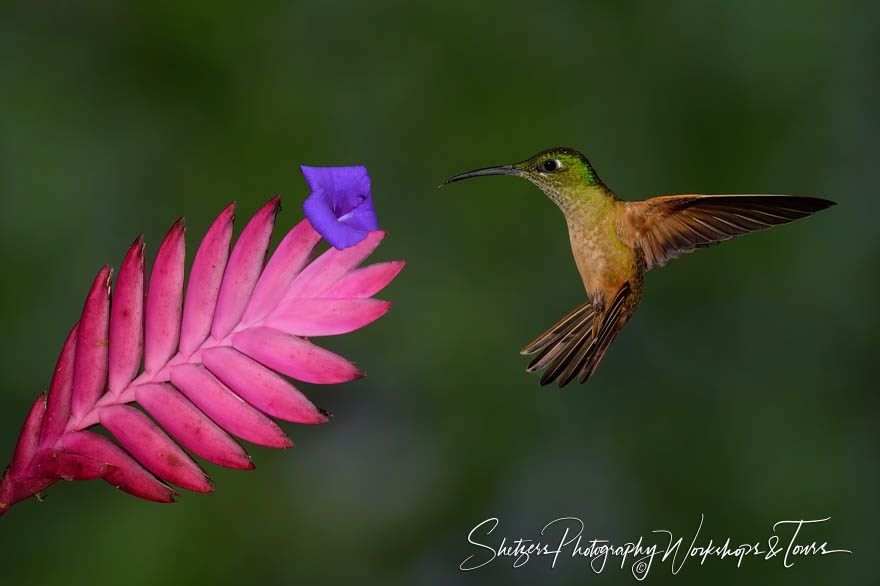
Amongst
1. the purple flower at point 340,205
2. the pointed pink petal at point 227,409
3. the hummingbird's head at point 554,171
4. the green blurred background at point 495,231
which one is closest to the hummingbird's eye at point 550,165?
the hummingbird's head at point 554,171

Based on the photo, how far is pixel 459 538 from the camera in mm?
1448

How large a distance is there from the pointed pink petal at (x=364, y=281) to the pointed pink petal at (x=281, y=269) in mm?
25

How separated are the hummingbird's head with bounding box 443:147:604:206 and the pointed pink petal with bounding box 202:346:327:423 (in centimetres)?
19

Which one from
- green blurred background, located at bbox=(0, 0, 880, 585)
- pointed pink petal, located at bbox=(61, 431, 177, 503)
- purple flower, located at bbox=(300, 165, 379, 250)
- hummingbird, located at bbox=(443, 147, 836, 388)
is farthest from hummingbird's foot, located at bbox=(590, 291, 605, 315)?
green blurred background, located at bbox=(0, 0, 880, 585)

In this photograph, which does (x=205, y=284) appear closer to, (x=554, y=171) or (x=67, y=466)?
(x=67, y=466)

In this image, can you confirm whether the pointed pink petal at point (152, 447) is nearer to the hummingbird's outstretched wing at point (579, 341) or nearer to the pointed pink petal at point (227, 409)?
the pointed pink petal at point (227, 409)

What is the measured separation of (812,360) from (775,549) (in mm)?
495

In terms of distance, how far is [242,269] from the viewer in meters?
0.43

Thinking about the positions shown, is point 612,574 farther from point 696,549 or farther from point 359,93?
point 359,93

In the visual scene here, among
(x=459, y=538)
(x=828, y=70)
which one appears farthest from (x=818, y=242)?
(x=459, y=538)

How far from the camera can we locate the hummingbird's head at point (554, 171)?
21.5 inches

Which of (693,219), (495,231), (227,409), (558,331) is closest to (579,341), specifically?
(558,331)

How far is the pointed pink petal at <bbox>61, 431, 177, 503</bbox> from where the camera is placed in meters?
0.41

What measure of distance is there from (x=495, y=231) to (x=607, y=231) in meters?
1.00
